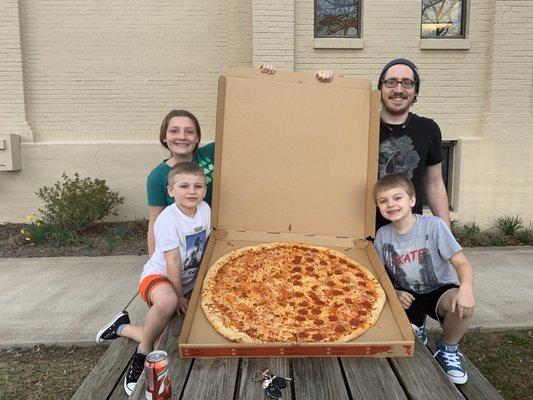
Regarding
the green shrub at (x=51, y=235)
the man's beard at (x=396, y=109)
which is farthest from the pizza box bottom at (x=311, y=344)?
the green shrub at (x=51, y=235)

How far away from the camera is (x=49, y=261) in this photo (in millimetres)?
6121

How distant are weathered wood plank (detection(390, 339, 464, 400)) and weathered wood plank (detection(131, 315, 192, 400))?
793 mm

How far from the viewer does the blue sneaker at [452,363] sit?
227 cm

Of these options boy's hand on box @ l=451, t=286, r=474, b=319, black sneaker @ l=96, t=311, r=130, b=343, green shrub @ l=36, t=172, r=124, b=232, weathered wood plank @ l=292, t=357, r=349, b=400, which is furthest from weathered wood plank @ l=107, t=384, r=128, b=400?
green shrub @ l=36, t=172, r=124, b=232

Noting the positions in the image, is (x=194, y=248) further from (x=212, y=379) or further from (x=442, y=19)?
(x=442, y=19)

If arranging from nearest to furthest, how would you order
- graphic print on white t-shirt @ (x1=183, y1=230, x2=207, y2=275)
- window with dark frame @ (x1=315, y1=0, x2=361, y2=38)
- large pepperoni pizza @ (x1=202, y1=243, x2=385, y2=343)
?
large pepperoni pizza @ (x1=202, y1=243, x2=385, y2=343) → graphic print on white t-shirt @ (x1=183, y1=230, x2=207, y2=275) → window with dark frame @ (x1=315, y1=0, x2=361, y2=38)

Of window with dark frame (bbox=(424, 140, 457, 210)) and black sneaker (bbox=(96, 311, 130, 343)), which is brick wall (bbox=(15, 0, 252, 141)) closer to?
window with dark frame (bbox=(424, 140, 457, 210))

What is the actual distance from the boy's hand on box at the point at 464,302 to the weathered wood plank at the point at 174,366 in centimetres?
136

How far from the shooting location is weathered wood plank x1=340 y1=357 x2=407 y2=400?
4.91ft

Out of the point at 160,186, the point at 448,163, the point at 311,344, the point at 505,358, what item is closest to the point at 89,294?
the point at 160,186

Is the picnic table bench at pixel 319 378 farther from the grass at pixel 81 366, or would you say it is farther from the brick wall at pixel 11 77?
the brick wall at pixel 11 77

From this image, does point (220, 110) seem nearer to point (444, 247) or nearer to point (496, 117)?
point (444, 247)

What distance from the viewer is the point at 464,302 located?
2178mm

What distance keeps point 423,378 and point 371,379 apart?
0.19m
